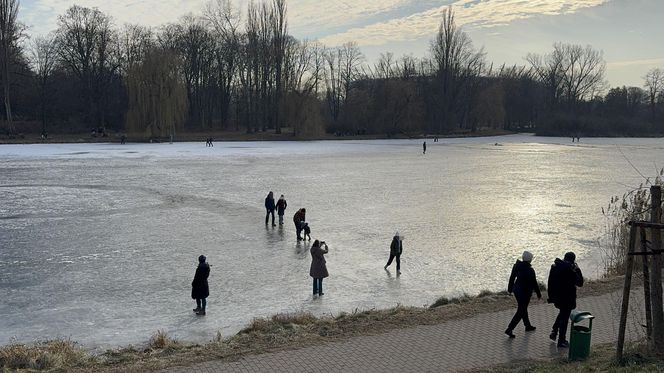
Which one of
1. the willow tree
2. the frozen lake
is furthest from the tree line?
the frozen lake

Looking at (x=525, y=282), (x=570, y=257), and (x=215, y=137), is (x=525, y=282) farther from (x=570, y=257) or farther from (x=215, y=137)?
(x=215, y=137)

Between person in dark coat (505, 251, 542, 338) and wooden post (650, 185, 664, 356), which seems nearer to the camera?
wooden post (650, 185, 664, 356)

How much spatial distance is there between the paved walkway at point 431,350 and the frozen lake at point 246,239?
203cm

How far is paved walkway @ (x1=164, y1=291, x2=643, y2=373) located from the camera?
623 centimetres

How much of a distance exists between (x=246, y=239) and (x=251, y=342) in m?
7.52

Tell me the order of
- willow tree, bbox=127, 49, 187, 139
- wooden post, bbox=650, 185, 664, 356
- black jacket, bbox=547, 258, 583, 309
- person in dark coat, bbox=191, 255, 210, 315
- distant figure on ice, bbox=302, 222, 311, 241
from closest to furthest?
wooden post, bbox=650, 185, 664, 356 → black jacket, bbox=547, 258, 583, 309 → person in dark coat, bbox=191, 255, 210, 315 → distant figure on ice, bbox=302, 222, 311, 241 → willow tree, bbox=127, 49, 187, 139

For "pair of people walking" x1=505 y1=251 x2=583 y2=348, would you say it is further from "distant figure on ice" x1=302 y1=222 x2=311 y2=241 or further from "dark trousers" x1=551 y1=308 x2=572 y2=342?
"distant figure on ice" x1=302 y1=222 x2=311 y2=241

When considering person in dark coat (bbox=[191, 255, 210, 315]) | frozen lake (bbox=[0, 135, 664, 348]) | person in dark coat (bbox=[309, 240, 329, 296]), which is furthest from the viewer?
person in dark coat (bbox=[309, 240, 329, 296])

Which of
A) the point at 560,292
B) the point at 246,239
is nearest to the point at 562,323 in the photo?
the point at 560,292

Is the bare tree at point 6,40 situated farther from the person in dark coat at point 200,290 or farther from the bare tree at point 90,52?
the person in dark coat at point 200,290

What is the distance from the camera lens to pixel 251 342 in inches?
278

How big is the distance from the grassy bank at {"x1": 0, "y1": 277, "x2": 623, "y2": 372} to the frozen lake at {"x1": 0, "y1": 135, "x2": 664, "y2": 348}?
0.90m

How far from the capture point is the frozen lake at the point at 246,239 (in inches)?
368

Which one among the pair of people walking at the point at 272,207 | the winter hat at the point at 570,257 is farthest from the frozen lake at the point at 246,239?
the winter hat at the point at 570,257
